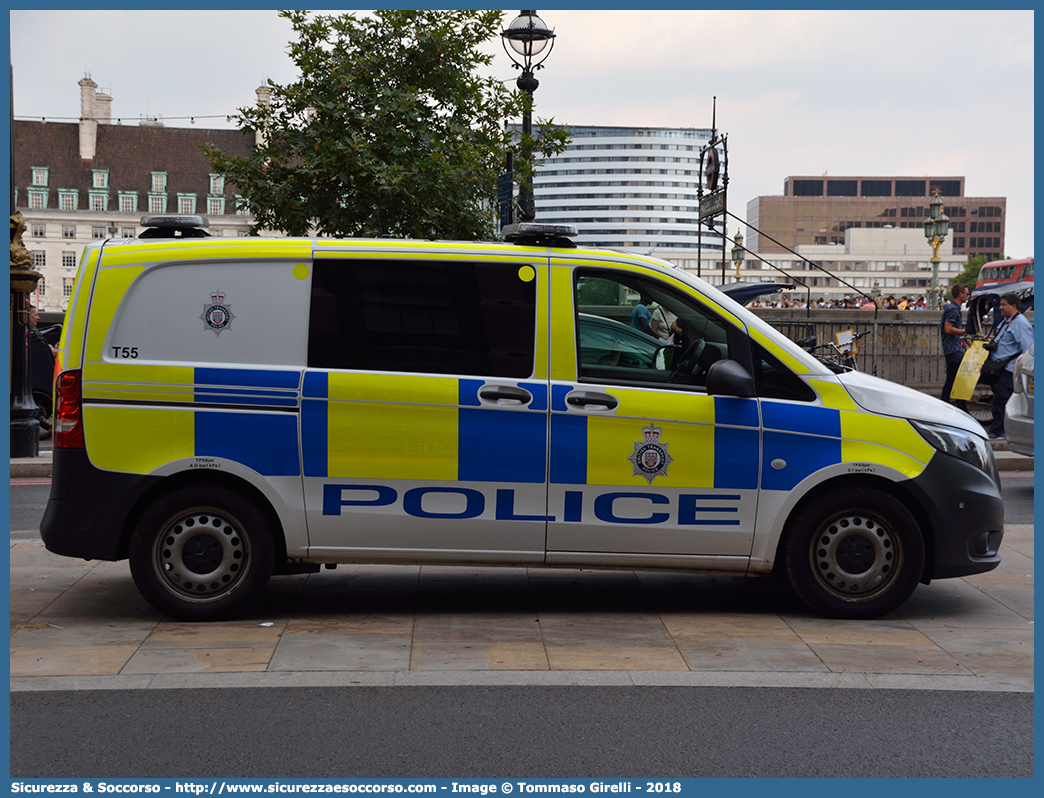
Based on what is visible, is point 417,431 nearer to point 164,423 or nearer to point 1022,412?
point 164,423

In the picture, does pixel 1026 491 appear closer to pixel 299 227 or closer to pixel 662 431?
pixel 662 431

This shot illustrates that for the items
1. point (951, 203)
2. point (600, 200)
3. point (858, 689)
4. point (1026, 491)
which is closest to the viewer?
point (858, 689)

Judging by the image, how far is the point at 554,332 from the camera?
565cm

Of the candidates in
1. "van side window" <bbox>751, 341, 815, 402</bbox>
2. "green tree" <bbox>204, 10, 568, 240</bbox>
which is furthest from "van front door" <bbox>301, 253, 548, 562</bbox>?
"green tree" <bbox>204, 10, 568, 240</bbox>

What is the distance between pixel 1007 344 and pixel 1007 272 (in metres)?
43.0

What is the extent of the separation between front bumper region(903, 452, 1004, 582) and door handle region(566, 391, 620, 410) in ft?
5.24

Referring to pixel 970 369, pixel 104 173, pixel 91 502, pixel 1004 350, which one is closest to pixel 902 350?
pixel 970 369

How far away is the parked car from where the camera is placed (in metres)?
10.8

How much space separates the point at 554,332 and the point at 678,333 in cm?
69

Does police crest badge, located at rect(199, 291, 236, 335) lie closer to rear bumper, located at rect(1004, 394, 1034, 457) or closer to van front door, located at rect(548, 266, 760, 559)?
van front door, located at rect(548, 266, 760, 559)

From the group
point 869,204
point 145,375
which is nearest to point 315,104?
point 145,375

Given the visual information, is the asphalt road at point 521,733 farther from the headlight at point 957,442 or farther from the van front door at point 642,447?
the headlight at point 957,442

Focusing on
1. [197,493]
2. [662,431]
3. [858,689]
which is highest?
[662,431]

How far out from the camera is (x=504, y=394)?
558 centimetres
